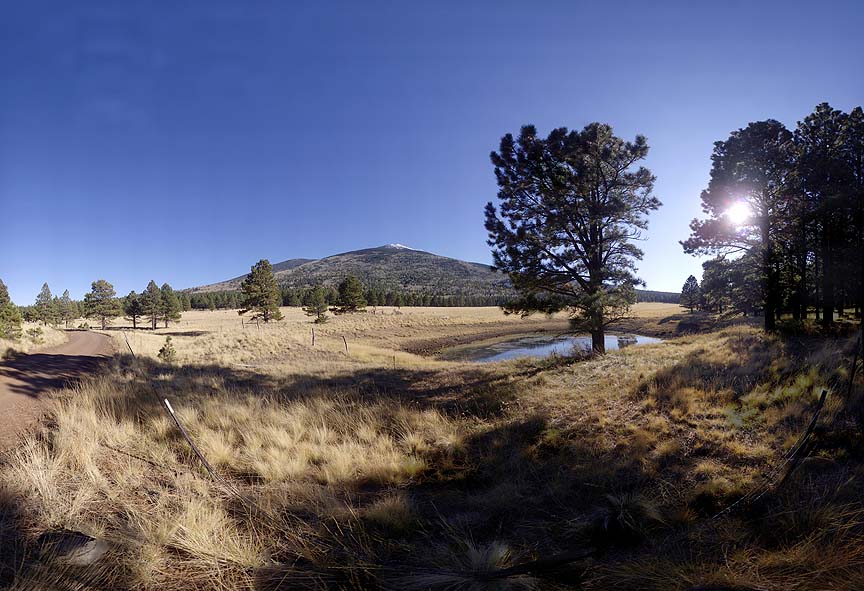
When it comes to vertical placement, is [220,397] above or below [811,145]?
below

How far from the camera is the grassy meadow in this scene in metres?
2.52

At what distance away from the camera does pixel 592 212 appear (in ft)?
41.6

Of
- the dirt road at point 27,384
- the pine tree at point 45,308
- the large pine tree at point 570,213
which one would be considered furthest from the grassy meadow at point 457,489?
the pine tree at point 45,308

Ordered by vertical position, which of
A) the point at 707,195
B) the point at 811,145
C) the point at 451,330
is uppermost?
the point at 811,145

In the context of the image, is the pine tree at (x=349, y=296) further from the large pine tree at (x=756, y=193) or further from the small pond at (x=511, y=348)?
the large pine tree at (x=756, y=193)

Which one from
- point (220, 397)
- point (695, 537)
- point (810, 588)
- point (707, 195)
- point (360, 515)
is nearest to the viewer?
point (810, 588)

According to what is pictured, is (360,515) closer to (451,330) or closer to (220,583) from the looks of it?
(220,583)

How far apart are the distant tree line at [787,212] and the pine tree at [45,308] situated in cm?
9955

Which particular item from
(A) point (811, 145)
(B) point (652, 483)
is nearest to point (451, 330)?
(A) point (811, 145)

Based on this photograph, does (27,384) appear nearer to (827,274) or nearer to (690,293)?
(827,274)

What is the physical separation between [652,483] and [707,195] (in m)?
19.3

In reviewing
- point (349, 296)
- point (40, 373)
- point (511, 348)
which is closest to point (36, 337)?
point (40, 373)

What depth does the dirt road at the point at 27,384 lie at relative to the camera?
512 cm

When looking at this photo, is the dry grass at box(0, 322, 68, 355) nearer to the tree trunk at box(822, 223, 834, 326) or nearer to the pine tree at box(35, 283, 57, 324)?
the tree trunk at box(822, 223, 834, 326)
